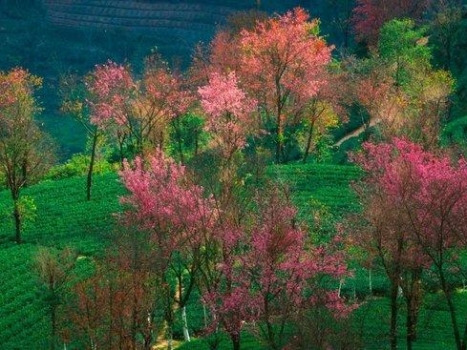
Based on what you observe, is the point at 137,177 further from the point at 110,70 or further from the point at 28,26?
the point at 28,26

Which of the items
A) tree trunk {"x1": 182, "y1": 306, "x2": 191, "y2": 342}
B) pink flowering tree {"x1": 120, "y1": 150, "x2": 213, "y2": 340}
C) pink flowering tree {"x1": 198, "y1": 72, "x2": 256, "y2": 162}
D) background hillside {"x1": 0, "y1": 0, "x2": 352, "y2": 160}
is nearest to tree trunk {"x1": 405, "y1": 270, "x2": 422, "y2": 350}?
pink flowering tree {"x1": 120, "y1": 150, "x2": 213, "y2": 340}

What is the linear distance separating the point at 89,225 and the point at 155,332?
67.4 ft

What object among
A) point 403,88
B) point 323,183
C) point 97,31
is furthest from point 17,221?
point 97,31

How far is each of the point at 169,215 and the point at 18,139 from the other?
83.1 feet

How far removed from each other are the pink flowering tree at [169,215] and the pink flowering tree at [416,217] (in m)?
9.18

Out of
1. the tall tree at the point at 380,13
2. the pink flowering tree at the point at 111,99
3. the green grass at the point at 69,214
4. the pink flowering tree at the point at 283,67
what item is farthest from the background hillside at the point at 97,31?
the pink flowering tree at the point at 111,99

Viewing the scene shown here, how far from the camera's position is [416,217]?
36219 mm

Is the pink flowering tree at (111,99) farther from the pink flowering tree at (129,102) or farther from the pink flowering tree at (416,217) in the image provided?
the pink flowering tree at (416,217)

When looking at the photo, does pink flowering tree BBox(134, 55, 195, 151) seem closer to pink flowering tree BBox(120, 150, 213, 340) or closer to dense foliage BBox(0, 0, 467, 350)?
dense foliage BBox(0, 0, 467, 350)

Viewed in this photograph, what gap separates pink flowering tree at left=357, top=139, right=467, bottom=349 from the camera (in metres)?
35.8

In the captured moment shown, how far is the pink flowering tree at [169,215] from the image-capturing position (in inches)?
1652

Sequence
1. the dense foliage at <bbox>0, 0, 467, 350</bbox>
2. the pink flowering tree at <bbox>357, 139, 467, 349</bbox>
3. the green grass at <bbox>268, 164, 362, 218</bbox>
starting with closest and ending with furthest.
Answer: the pink flowering tree at <bbox>357, 139, 467, 349</bbox> → the dense foliage at <bbox>0, 0, 467, 350</bbox> → the green grass at <bbox>268, 164, 362, 218</bbox>

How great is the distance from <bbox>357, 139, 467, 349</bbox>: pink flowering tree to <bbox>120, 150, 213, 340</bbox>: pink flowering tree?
918 cm

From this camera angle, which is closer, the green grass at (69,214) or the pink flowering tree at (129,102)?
the green grass at (69,214)
